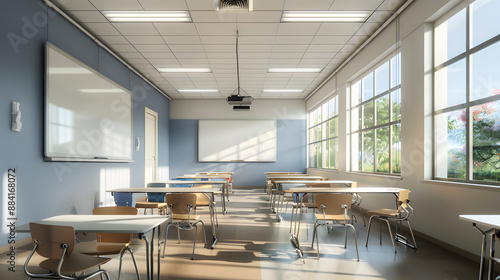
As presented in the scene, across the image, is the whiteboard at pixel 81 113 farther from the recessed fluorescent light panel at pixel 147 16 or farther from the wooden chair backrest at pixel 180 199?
the wooden chair backrest at pixel 180 199

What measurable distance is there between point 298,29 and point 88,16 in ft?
11.6

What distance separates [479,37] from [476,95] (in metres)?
0.66

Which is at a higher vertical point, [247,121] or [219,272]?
[247,121]

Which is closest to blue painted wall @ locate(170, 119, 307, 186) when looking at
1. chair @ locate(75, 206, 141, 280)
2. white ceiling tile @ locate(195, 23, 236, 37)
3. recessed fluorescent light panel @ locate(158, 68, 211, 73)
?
recessed fluorescent light panel @ locate(158, 68, 211, 73)

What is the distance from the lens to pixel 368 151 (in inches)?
273

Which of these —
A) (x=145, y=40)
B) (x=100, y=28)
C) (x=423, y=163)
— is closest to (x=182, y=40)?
(x=145, y=40)

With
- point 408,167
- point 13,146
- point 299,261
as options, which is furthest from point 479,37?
point 13,146

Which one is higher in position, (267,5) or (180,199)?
(267,5)

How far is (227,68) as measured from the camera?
835cm

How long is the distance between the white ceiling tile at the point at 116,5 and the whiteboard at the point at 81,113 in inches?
Result: 35.8

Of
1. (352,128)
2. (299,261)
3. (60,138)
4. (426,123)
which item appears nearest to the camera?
(299,261)

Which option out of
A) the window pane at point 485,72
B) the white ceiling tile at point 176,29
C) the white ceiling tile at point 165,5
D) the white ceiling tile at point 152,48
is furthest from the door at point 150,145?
the window pane at point 485,72

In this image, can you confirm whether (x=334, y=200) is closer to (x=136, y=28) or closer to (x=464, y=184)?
(x=464, y=184)

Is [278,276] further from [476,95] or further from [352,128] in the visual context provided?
[352,128]
